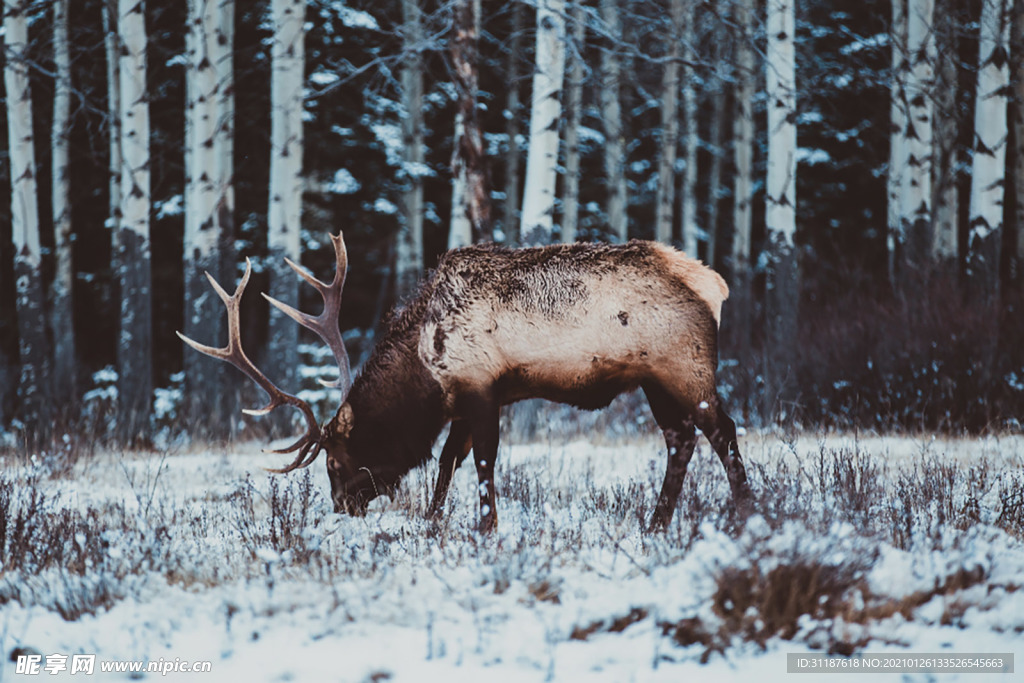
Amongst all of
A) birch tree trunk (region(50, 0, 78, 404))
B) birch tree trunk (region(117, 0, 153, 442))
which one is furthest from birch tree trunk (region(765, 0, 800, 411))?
birch tree trunk (region(50, 0, 78, 404))

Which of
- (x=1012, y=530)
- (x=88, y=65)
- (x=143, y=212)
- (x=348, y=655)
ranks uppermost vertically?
(x=88, y=65)

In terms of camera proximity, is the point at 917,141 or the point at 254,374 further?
the point at 917,141

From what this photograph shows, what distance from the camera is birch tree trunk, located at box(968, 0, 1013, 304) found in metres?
8.41

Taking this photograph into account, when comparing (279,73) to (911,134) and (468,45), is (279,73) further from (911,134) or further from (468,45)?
(911,134)

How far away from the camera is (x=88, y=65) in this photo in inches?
579

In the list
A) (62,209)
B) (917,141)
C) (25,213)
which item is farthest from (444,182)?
(917,141)

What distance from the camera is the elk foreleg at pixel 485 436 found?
4480mm

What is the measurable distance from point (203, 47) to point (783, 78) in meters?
6.03

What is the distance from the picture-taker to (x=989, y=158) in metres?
8.42

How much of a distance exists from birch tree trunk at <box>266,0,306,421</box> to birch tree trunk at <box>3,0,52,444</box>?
9.18ft

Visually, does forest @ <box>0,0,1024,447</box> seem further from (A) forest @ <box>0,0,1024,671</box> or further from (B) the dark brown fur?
(B) the dark brown fur

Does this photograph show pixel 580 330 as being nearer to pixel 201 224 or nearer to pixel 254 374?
pixel 254 374

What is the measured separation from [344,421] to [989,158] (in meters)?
6.75

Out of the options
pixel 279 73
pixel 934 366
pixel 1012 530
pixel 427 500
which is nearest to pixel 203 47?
pixel 279 73
